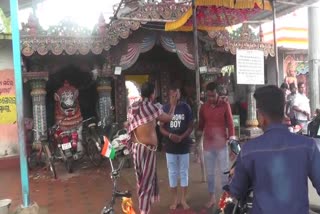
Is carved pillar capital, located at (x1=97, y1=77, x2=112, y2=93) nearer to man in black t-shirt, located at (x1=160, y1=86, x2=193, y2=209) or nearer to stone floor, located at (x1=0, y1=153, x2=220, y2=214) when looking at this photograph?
stone floor, located at (x1=0, y1=153, x2=220, y2=214)

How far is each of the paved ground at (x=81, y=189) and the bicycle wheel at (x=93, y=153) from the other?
157 millimetres

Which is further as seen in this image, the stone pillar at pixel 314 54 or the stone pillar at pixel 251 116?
the stone pillar at pixel 251 116

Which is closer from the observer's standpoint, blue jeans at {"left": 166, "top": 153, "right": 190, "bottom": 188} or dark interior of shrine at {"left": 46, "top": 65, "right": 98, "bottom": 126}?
blue jeans at {"left": 166, "top": 153, "right": 190, "bottom": 188}

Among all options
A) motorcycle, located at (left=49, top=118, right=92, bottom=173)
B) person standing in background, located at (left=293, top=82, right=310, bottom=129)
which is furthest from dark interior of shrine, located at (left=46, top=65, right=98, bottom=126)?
person standing in background, located at (left=293, top=82, right=310, bottom=129)

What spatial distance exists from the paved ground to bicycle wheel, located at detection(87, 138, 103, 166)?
0.51 feet

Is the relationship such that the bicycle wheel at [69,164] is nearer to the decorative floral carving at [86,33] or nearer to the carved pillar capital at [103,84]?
the carved pillar capital at [103,84]

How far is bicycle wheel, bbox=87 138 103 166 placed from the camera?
9.21 metres

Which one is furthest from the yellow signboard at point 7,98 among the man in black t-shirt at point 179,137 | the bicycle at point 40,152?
the man in black t-shirt at point 179,137

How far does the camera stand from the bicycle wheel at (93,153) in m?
9.21

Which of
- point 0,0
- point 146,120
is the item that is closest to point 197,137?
point 146,120

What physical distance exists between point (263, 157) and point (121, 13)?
A: 26.0ft

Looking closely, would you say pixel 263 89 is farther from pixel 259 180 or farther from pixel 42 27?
pixel 42 27

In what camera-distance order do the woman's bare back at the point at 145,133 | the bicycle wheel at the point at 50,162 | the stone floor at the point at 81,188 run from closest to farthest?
the woman's bare back at the point at 145,133, the stone floor at the point at 81,188, the bicycle wheel at the point at 50,162

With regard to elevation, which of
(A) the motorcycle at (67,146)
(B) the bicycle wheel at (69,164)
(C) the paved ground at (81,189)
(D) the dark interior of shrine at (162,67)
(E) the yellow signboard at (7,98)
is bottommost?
(C) the paved ground at (81,189)
